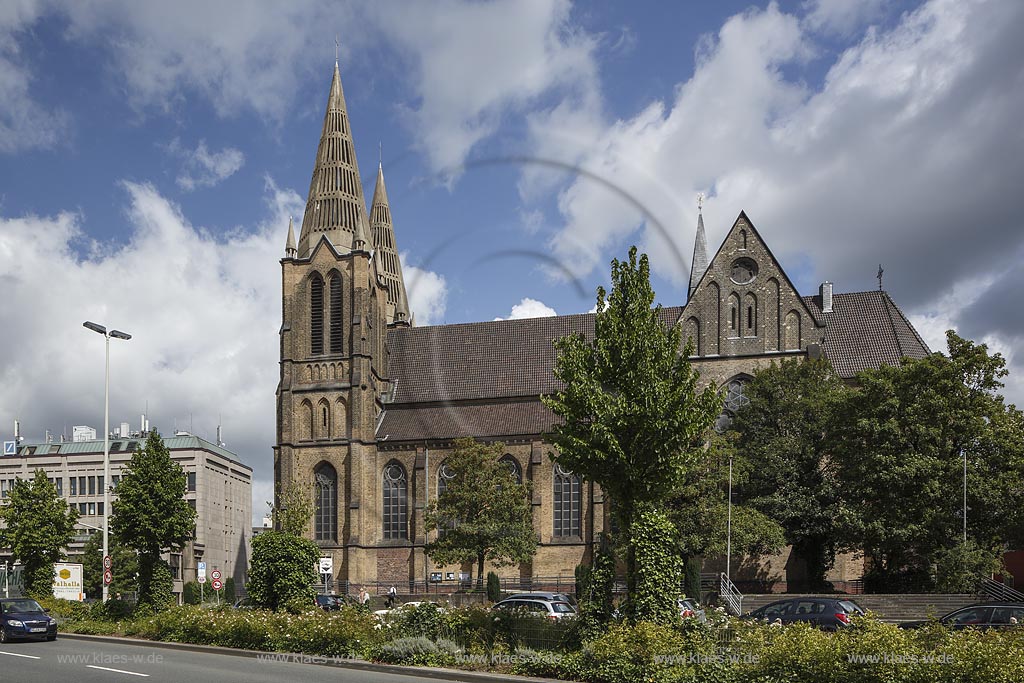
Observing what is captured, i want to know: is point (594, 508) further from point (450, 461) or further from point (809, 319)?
point (809, 319)

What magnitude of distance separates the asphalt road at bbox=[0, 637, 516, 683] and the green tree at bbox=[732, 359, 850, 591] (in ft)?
105

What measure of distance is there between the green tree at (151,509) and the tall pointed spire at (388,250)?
50681 mm

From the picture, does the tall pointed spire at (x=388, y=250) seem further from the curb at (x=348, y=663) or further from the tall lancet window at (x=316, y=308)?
the curb at (x=348, y=663)

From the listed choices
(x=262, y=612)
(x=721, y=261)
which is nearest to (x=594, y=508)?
(x=721, y=261)

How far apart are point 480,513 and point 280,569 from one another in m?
26.5

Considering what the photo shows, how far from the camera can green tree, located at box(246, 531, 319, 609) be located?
25641 millimetres

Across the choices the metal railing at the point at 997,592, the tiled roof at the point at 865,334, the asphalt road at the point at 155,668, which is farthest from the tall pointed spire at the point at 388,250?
the asphalt road at the point at 155,668

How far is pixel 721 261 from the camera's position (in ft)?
195

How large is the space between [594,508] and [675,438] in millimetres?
41904

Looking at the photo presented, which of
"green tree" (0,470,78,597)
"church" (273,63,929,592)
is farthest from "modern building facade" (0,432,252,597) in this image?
Result: "green tree" (0,470,78,597)

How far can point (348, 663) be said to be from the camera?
21.0 m

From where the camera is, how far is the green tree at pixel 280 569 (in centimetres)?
2564

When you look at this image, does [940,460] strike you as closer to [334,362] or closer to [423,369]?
[423,369]

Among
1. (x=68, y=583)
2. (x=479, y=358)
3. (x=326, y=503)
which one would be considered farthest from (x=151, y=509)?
(x=479, y=358)
